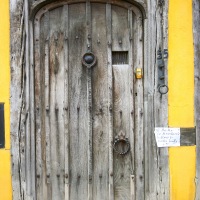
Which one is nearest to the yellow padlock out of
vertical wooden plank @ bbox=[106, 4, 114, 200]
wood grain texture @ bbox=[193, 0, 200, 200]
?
vertical wooden plank @ bbox=[106, 4, 114, 200]

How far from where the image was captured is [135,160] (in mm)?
3318

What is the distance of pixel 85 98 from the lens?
333 cm

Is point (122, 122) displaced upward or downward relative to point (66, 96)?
downward

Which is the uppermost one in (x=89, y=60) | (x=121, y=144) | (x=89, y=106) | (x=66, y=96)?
(x=89, y=60)

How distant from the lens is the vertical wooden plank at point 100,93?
3316 millimetres

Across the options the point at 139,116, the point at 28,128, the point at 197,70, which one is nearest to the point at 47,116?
the point at 28,128

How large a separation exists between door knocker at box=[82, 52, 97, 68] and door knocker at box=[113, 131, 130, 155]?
82 cm

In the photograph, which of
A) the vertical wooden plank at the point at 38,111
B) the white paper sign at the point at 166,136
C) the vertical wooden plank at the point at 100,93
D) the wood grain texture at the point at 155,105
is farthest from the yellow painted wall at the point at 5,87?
the white paper sign at the point at 166,136

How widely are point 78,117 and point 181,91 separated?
3.75 feet

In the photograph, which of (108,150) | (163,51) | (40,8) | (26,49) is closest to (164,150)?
(108,150)

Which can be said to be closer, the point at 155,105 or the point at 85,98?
the point at 155,105

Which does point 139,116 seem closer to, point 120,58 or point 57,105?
point 120,58

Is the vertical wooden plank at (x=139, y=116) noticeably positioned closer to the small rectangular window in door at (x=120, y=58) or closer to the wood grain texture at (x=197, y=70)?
the small rectangular window in door at (x=120, y=58)

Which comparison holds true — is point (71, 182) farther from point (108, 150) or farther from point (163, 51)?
point (163, 51)
